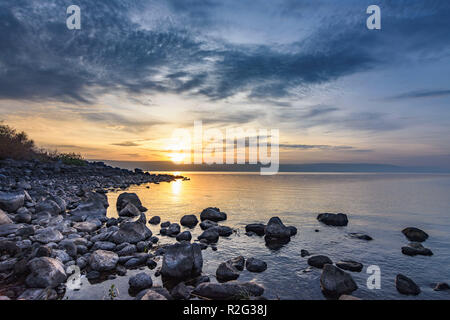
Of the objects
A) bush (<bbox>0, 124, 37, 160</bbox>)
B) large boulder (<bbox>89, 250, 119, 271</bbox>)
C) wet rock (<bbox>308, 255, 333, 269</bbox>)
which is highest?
bush (<bbox>0, 124, 37, 160</bbox>)

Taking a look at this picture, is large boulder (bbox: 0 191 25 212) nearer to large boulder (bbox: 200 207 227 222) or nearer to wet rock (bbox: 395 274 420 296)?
large boulder (bbox: 200 207 227 222)

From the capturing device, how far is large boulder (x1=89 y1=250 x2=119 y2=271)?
9.62 metres

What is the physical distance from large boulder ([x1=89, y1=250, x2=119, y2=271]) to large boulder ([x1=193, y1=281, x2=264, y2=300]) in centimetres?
372

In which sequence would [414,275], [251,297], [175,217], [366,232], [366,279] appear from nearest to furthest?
[251,297], [366,279], [414,275], [366,232], [175,217]

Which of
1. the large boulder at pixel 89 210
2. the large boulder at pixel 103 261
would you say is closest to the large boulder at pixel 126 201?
the large boulder at pixel 89 210

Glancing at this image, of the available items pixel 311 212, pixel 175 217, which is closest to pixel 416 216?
pixel 311 212

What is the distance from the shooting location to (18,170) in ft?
126

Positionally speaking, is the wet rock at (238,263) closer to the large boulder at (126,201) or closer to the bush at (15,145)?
the large boulder at (126,201)

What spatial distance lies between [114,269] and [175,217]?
479 inches

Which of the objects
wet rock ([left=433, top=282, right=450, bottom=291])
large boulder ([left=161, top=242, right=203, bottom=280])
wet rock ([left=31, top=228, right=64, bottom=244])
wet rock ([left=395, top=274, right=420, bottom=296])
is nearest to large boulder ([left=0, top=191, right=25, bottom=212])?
wet rock ([left=31, top=228, right=64, bottom=244])

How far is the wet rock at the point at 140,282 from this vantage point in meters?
8.49

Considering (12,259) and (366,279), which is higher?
(12,259)

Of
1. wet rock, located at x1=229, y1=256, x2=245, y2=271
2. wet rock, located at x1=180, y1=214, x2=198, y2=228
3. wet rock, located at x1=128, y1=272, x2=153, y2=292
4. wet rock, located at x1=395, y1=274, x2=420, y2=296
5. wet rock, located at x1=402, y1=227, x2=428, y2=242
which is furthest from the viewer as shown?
wet rock, located at x1=180, y1=214, x2=198, y2=228
